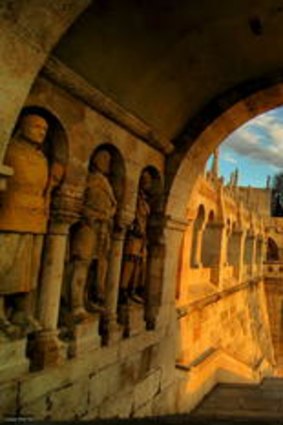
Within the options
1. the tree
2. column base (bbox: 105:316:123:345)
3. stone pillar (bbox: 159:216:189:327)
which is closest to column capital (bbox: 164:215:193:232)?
stone pillar (bbox: 159:216:189:327)

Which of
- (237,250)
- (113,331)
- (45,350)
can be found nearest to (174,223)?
(113,331)

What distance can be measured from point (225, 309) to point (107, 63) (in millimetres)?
12813

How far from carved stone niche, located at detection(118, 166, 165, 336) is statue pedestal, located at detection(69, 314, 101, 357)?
0.57m

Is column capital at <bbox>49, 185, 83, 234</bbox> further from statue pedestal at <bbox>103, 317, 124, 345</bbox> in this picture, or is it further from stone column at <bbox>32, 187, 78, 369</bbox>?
statue pedestal at <bbox>103, 317, 124, 345</bbox>

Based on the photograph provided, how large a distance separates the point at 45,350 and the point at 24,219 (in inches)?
37.1

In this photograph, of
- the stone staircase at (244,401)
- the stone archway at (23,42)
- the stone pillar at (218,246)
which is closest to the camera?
the stone archway at (23,42)

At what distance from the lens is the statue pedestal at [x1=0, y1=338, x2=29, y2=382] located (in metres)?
3.36

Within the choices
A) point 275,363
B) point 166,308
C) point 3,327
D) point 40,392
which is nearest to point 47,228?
point 3,327

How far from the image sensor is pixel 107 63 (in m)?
4.13

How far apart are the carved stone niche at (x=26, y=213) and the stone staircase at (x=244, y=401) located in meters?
3.39

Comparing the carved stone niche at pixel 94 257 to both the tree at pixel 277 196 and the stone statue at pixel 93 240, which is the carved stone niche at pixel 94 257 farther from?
the tree at pixel 277 196

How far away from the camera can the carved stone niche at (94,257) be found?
13.9 feet

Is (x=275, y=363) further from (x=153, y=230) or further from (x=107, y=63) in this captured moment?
(x=107, y=63)

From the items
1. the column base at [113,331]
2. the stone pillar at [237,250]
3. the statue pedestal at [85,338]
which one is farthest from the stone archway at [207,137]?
the stone pillar at [237,250]
